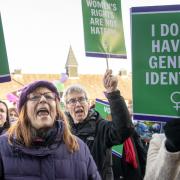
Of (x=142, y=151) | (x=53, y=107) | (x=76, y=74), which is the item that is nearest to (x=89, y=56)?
(x=53, y=107)

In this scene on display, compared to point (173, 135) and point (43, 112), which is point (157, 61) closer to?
point (43, 112)

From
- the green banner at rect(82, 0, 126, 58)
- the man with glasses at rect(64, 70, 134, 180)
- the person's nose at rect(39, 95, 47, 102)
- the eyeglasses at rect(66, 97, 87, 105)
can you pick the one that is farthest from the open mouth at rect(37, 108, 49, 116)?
the eyeglasses at rect(66, 97, 87, 105)

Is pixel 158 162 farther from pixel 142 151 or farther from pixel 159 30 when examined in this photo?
pixel 142 151

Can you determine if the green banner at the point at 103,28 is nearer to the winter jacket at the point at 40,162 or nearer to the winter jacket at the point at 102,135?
the winter jacket at the point at 102,135

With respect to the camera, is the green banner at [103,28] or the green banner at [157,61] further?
the green banner at [103,28]

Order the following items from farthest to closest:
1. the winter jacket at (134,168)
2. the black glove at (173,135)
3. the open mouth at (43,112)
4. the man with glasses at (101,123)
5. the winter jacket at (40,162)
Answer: the winter jacket at (134,168) < the man with glasses at (101,123) < the open mouth at (43,112) < the winter jacket at (40,162) < the black glove at (173,135)

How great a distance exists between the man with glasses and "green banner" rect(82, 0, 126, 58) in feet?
0.70

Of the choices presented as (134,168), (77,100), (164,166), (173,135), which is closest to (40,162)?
(164,166)

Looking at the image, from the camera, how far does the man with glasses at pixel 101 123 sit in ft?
10.4

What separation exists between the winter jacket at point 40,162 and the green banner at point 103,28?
100 cm

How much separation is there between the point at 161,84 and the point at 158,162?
2.48 ft

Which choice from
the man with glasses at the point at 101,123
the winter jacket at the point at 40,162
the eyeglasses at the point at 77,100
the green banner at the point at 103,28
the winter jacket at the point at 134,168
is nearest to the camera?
the winter jacket at the point at 40,162

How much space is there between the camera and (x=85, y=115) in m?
3.50

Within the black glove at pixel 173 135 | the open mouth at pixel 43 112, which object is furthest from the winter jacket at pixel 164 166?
the open mouth at pixel 43 112
